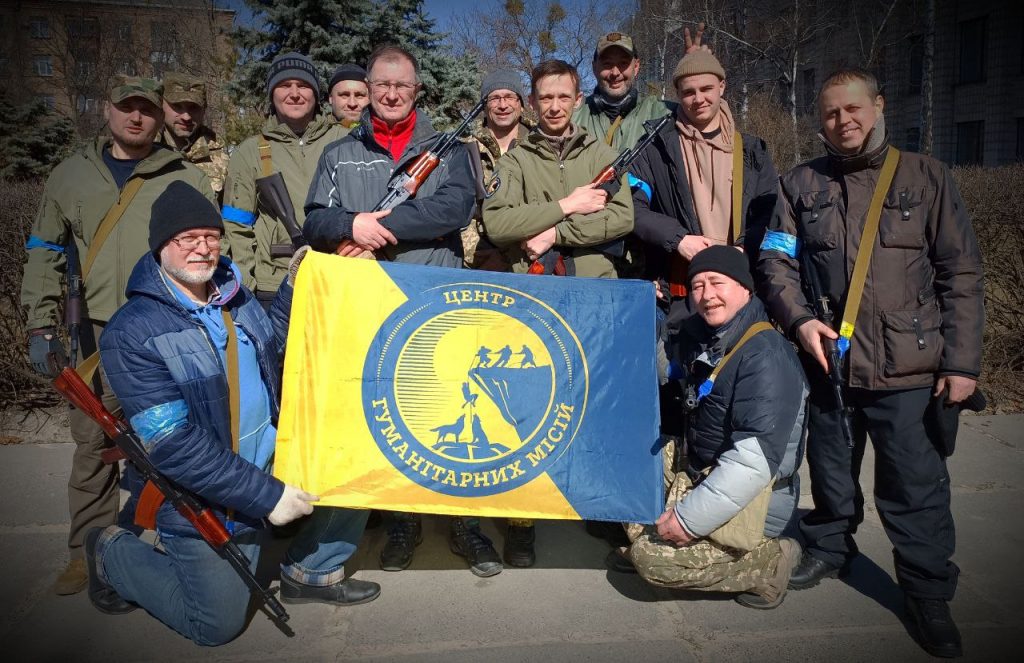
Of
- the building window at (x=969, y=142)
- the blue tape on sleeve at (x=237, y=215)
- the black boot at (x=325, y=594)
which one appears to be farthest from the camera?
the building window at (x=969, y=142)

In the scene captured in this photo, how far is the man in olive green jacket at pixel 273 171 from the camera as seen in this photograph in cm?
407

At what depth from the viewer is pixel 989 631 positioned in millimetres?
2986

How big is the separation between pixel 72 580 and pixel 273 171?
7.52 ft

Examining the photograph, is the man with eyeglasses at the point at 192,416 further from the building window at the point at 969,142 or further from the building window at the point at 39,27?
the building window at the point at 969,142

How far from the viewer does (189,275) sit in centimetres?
285

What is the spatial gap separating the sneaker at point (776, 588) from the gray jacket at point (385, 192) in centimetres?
204

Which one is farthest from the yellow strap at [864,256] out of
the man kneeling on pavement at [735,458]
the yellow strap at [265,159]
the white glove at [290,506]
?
the yellow strap at [265,159]

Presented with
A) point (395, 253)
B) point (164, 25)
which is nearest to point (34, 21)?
point (164, 25)

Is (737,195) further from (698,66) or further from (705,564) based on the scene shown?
(705,564)

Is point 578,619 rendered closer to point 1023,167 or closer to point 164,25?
point 1023,167

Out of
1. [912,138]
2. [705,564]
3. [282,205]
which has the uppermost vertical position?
[912,138]

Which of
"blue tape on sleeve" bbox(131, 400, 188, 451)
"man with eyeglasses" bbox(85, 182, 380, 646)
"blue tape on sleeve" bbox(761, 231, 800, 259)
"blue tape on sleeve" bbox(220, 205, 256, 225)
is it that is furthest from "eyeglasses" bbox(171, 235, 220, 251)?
"blue tape on sleeve" bbox(761, 231, 800, 259)

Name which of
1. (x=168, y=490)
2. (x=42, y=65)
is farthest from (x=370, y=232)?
(x=42, y=65)

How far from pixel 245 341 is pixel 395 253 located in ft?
2.87
